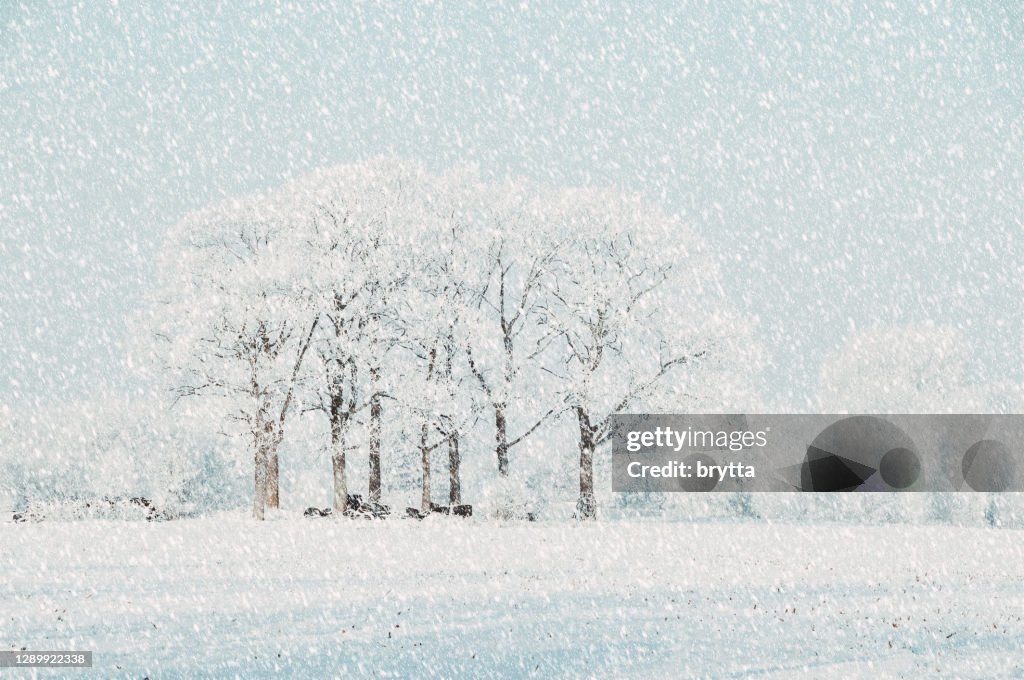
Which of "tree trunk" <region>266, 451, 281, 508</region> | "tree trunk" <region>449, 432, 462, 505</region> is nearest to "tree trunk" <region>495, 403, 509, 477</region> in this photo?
"tree trunk" <region>449, 432, 462, 505</region>

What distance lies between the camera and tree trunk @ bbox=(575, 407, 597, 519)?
32.0 meters

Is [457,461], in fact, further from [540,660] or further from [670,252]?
[540,660]

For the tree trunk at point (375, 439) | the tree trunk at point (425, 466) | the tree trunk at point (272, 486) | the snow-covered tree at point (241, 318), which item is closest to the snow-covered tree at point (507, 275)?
the tree trunk at point (425, 466)

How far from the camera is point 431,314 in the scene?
31.0 metres

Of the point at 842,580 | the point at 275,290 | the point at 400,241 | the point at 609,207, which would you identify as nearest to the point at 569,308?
the point at 609,207

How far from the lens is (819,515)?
1807 inches

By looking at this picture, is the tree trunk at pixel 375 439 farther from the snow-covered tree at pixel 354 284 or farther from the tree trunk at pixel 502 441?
the tree trunk at pixel 502 441

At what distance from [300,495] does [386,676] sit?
44.6 m

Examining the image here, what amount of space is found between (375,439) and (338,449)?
56.6 inches

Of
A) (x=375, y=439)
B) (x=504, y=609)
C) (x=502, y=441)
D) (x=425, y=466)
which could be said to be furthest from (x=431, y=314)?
(x=504, y=609)

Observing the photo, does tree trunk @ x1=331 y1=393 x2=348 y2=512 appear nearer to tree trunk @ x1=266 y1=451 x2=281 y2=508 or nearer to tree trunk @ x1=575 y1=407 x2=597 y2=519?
tree trunk @ x1=266 y1=451 x2=281 y2=508

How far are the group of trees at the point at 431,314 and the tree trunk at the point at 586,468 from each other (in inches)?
2.8

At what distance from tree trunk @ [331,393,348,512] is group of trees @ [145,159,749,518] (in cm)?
10

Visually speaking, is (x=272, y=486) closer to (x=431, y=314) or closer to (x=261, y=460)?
(x=261, y=460)
